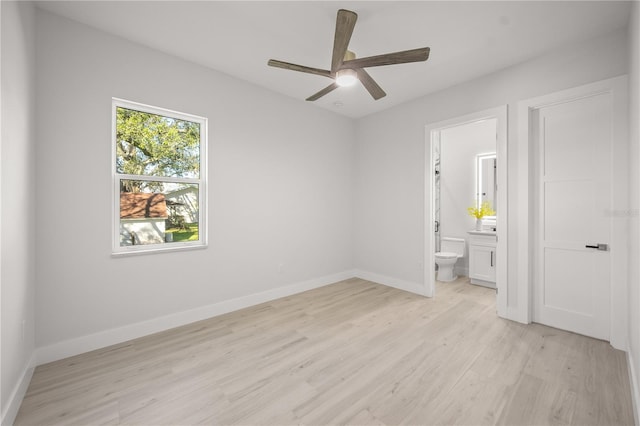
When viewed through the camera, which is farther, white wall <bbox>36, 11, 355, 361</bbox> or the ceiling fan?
white wall <bbox>36, 11, 355, 361</bbox>

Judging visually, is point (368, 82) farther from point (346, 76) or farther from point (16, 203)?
point (16, 203)

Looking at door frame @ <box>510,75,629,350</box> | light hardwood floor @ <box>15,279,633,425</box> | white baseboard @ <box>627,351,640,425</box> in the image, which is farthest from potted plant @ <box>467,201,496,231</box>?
white baseboard @ <box>627,351,640,425</box>

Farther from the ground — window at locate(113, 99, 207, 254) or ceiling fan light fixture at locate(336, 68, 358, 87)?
ceiling fan light fixture at locate(336, 68, 358, 87)

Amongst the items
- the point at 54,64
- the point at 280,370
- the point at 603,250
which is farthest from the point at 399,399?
the point at 54,64

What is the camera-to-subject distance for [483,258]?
4.42 m

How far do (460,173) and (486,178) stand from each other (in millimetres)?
455

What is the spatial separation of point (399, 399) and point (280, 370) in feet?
3.02

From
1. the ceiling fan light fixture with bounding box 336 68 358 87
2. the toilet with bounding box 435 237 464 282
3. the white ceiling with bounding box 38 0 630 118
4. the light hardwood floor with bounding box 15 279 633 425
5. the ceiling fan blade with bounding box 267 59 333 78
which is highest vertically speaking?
the white ceiling with bounding box 38 0 630 118

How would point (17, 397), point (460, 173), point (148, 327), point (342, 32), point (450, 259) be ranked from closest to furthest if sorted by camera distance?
point (17, 397) → point (342, 32) → point (148, 327) → point (450, 259) → point (460, 173)

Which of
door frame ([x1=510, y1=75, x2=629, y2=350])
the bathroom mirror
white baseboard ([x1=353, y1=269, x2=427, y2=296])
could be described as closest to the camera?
door frame ([x1=510, y1=75, x2=629, y2=350])

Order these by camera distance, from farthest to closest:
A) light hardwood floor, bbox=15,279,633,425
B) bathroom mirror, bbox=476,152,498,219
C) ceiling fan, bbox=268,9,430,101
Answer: bathroom mirror, bbox=476,152,498,219, ceiling fan, bbox=268,9,430,101, light hardwood floor, bbox=15,279,633,425

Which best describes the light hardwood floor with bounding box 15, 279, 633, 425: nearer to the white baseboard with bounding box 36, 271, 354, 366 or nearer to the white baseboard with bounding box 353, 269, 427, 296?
the white baseboard with bounding box 36, 271, 354, 366

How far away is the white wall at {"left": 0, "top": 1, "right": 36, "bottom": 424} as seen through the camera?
1.59 m

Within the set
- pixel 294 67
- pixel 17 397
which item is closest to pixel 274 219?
pixel 294 67
